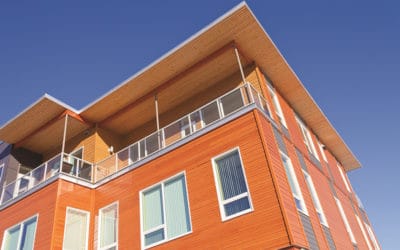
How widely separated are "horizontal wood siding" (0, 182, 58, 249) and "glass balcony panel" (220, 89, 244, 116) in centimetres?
730

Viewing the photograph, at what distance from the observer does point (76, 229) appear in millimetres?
13000

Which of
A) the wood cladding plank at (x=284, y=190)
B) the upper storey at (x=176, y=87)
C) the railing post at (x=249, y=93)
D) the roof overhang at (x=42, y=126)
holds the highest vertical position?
the roof overhang at (x=42, y=126)

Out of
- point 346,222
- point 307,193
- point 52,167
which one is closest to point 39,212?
point 52,167

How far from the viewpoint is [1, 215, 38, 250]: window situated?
12.9m

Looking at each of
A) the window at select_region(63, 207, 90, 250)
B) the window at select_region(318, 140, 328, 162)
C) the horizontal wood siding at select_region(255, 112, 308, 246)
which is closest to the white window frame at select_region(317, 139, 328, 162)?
the window at select_region(318, 140, 328, 162)

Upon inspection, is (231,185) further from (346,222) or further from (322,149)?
(322,149)

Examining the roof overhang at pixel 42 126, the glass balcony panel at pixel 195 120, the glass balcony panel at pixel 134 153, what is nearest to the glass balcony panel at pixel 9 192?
the roof overhang at pixel 42 126

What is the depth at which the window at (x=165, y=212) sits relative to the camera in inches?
432

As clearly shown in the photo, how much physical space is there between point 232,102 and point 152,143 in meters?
3.99

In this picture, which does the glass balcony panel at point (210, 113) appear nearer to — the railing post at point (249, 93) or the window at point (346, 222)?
the railing post at point (249, 93)

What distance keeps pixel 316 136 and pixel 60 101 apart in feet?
50.3

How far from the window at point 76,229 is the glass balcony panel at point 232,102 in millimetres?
7164

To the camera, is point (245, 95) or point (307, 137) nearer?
point (245, 95)

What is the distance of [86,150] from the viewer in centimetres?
1695
